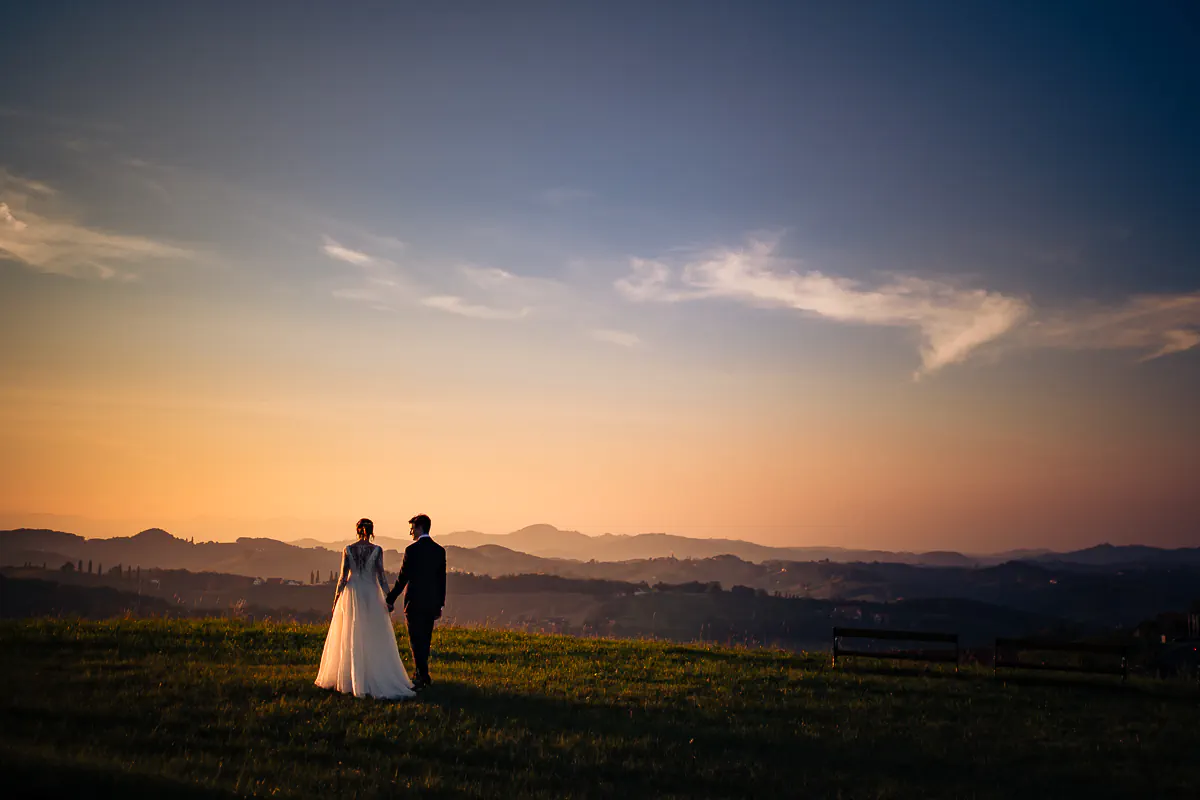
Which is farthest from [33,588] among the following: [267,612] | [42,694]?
[42,694]

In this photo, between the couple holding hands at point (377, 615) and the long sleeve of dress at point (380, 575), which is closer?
the couple holding hands at point (377, 615)

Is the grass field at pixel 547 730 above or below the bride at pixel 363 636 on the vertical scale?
below

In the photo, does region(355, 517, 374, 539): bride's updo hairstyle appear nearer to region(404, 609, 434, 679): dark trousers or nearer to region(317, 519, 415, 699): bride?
region(317, 519, 415, 699): bride

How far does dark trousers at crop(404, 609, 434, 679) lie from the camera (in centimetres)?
1708

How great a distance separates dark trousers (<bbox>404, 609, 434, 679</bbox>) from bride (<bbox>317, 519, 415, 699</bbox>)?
56 centimetres

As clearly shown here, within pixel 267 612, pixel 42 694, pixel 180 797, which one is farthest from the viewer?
pixel 267 612

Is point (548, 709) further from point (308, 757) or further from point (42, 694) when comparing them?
point (42, 694)

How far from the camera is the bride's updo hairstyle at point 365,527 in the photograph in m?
16.9

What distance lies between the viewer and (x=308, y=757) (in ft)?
38.3

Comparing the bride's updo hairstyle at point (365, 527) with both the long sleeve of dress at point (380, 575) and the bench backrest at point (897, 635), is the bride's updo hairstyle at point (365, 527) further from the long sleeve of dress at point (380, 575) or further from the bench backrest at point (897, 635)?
the bench backrest at point (897, 635)

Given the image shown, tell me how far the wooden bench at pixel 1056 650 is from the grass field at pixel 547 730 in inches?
21.8

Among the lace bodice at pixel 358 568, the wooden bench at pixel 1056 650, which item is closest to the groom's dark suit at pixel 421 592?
the lace bodice at pixel 358 568

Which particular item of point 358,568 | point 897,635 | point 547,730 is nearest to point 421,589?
point 358,568

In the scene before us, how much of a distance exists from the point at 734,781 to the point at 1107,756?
7.44 metres
